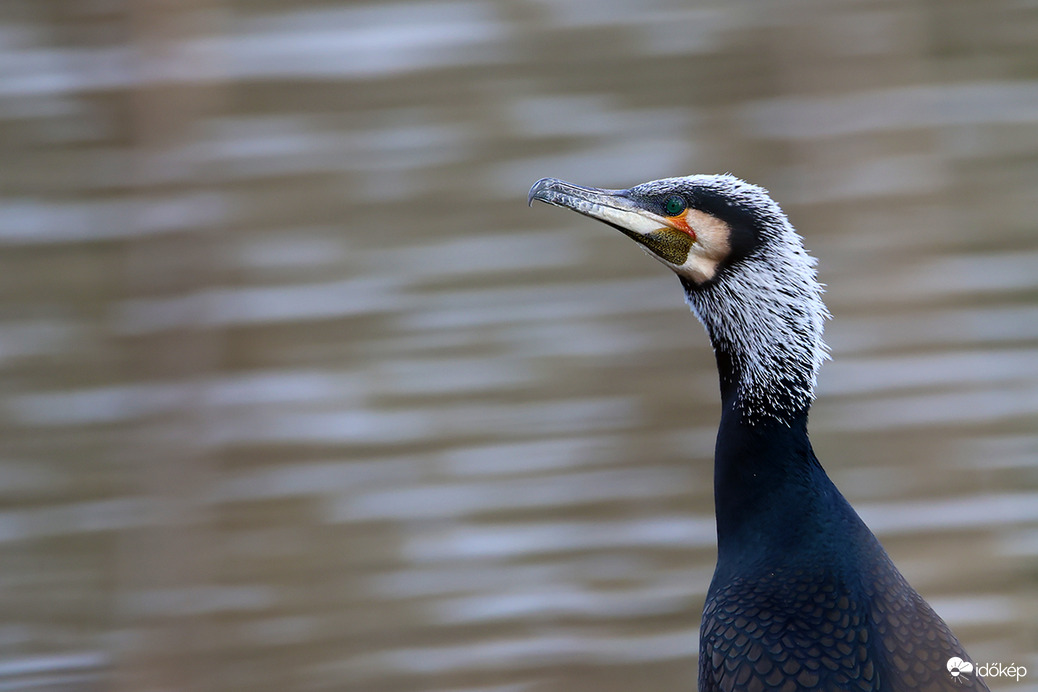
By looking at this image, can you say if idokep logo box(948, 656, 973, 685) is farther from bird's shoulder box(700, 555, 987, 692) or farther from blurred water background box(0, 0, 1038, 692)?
blurred water background box(0, 0, 1038, 692)

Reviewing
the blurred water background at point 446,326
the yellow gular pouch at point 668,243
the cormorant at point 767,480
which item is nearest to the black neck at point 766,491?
the cormorant at point 767,480

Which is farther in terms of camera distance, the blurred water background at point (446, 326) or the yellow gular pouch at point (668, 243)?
the blurred water background at point (446, 326)

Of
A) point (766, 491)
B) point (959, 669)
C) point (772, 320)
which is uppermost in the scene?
point (772, 320)

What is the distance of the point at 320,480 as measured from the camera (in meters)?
3.16

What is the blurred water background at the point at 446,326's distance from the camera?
301 centimetres

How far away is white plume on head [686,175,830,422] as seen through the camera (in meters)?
1.81

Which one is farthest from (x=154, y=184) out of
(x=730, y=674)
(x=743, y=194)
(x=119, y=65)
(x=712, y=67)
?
(x=730, y=674)

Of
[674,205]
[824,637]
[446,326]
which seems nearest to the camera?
[824,637]

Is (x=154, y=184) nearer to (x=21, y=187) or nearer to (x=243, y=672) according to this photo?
(x=21, y=187)

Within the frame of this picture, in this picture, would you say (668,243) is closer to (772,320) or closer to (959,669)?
(772,320)

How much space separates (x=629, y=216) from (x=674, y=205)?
0.23 ft

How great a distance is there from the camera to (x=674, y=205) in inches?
71.3

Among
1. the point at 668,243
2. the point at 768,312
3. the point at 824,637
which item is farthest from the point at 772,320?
the point at 824,637

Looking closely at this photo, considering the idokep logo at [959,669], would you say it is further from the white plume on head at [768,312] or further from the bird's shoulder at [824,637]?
the white plume on head at [768,312]
